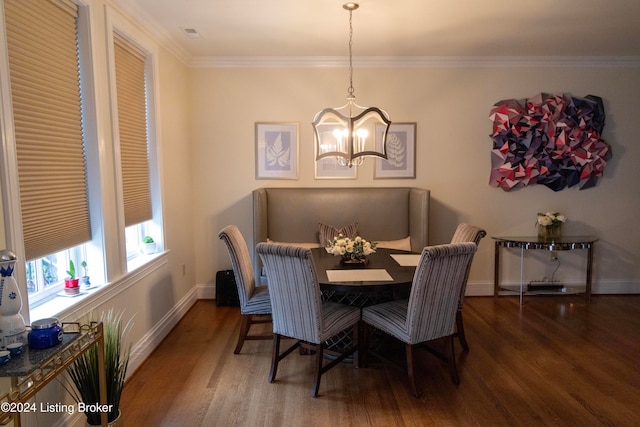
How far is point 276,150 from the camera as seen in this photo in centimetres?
458

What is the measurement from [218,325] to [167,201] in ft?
3.94

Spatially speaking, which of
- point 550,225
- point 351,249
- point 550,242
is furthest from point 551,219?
point 351,249

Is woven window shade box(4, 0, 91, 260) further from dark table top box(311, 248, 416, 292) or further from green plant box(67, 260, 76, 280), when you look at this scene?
dark table top box(311, 248, 416, 292)

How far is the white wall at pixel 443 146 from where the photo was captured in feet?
14.9

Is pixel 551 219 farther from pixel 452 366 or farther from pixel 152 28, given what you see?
pixel 152 28

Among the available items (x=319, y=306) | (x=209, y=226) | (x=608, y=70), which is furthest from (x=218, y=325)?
(x=608, y=70)

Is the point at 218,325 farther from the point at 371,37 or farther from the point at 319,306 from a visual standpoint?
the point at 371,37

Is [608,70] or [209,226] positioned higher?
[608,70]

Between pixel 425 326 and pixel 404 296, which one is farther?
pixel 404 296

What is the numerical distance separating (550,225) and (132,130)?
4.13 meters

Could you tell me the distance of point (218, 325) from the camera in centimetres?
388

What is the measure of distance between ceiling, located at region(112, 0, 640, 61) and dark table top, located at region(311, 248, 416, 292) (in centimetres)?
184

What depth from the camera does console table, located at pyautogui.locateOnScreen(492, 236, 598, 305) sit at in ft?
14.1

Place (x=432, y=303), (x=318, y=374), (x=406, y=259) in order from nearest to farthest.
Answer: (x=432, y=303), (x=318, y=374), (x=406, y=259)
